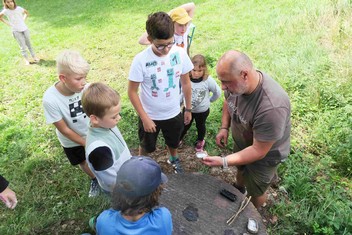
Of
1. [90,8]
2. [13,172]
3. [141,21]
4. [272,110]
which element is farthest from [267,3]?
[13,172]

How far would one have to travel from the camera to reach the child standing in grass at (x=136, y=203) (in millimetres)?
1493

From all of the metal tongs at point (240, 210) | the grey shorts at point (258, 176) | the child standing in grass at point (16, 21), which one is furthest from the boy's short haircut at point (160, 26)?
the child standing in grass at point (16, 21)

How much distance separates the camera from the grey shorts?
2.52 metres

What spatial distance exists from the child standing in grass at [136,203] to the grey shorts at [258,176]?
128cm

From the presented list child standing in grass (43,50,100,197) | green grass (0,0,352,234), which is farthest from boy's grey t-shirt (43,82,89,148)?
green grass (0,0,352,234)

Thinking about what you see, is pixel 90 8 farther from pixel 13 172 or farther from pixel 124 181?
pixel 124 181

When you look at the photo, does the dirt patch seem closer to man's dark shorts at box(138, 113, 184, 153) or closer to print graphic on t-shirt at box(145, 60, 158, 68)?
man's dark shorts at box(138, 113, 184, 153)

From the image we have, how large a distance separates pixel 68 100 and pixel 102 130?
2.15ft

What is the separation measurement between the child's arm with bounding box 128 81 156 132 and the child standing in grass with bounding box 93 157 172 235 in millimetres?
1208

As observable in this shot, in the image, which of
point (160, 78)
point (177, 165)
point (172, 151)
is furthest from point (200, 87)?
point (177, 165)

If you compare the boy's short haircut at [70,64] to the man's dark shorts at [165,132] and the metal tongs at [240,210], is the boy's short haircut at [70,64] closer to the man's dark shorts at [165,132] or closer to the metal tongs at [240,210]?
the man's dark shorts at [165,132]

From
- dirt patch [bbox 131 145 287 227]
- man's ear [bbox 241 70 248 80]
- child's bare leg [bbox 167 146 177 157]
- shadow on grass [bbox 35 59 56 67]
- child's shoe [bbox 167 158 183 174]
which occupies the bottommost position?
dirt patch [bbox 131 145 287 227]

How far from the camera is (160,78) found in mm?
2701

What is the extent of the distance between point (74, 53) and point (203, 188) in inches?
67.9
